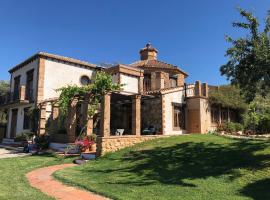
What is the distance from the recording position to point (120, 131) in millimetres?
19031

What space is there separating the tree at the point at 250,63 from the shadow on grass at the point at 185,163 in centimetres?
277

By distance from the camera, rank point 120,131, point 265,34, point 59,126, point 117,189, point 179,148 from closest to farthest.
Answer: point 117,189, point 265,34, point 179,148, point 120,131, point 59,126

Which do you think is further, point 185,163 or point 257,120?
point 257,120

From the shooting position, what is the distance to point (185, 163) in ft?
36.2

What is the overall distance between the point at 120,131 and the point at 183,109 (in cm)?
655

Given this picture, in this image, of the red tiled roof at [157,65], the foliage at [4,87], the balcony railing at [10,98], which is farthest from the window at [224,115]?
the foliage at [4,87]

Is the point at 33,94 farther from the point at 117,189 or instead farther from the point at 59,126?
the point at 117,189

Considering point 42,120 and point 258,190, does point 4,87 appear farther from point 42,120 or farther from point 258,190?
point 258,190

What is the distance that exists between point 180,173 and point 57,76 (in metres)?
18.0

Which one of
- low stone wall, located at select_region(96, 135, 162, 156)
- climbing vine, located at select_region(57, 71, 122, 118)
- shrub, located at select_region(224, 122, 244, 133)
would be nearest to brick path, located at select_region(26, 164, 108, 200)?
low stone wall, located at select_region(96, 135, 162, 156)

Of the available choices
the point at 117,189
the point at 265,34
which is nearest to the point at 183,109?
the point at 265,34

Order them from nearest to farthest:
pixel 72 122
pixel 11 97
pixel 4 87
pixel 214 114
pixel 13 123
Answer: pixel 72 122
pixel 214 114
pixel 11 97
pixel 13 123
pixel 4 87

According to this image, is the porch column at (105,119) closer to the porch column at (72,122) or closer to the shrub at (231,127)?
the porch column at (72,122)

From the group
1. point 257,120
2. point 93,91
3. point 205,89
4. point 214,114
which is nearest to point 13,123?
point 93,91
